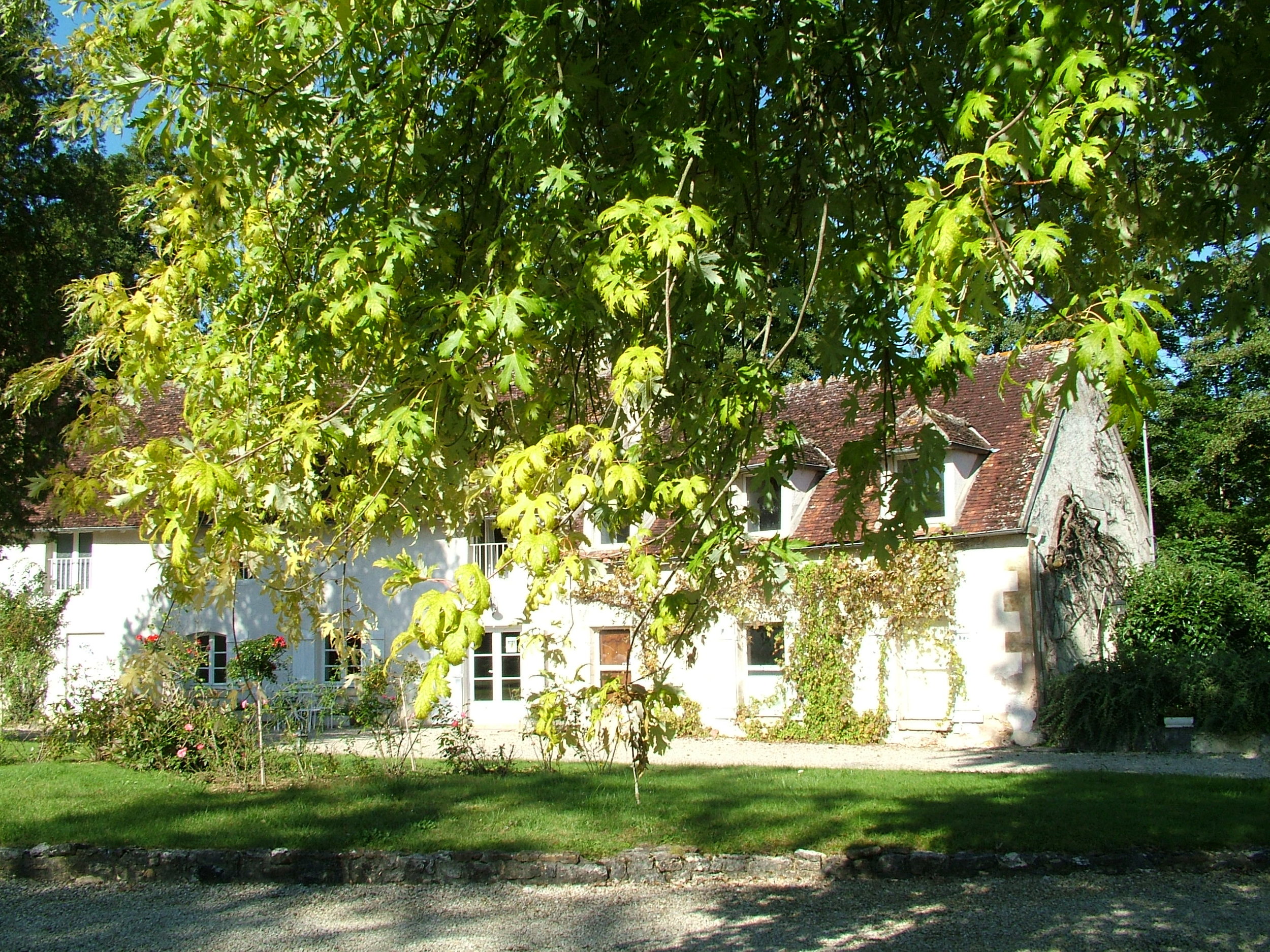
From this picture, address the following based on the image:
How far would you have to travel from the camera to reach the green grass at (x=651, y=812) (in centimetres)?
863

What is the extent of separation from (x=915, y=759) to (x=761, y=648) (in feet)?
15.6

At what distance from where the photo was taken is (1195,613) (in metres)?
18.4

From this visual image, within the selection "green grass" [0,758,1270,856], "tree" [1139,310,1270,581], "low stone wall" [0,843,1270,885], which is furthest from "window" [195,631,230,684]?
"tree" [1139,310,1270,581]

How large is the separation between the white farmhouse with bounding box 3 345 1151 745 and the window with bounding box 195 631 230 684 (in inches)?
2.1

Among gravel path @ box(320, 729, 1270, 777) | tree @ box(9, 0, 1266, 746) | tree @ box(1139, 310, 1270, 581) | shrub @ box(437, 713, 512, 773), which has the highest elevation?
tree @ box(1139, 310, 1270, 581)

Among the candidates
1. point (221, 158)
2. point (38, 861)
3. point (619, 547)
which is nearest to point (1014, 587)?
point (619, 547)

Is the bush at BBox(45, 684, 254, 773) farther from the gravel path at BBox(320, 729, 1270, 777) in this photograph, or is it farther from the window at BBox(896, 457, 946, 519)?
the window at BBox(896, 457, 946, 519)

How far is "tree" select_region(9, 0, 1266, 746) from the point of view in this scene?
3.44 m

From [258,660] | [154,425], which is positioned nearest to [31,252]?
[258,660]

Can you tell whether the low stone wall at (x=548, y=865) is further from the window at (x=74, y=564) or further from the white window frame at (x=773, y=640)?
the window at (x=74, y=564)

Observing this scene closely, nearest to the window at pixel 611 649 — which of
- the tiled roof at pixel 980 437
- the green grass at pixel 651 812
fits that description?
the tiled roof at pixel 980 437

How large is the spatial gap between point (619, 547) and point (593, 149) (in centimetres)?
1735

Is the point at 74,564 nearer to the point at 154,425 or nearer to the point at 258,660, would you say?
the point at 154,425

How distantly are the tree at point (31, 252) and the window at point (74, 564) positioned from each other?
8360mm
